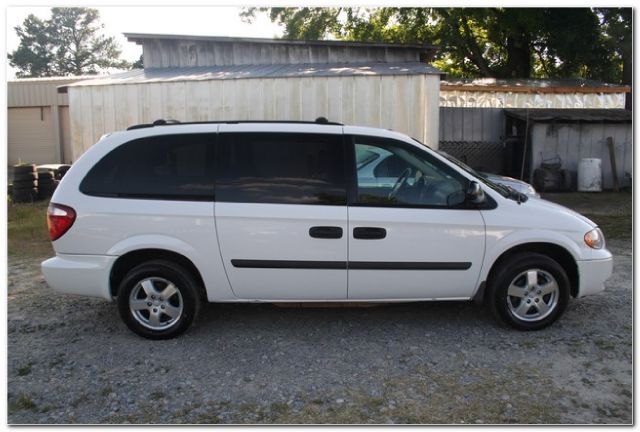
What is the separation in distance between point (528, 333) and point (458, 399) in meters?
1.33

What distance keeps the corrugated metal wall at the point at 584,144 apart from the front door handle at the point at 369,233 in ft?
34.1

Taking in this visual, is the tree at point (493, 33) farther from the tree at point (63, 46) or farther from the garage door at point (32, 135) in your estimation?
the tree at point (63, 46)

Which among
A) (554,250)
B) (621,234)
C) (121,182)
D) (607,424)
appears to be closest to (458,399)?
(607,424)

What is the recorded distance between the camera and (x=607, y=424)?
10.9 feet

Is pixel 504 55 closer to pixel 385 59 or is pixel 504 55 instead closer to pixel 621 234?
pixel 385 59

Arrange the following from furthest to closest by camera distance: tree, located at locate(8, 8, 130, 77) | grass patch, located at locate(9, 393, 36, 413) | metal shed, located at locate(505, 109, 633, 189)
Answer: tree, located at locate(8, 8, 130, 77)
metal shed, located at locate(505, 109, 633, 189)
grass patch, located at locate(9, 393, 36, 413)

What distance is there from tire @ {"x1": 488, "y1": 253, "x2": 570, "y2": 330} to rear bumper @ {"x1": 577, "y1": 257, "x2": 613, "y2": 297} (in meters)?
0.15

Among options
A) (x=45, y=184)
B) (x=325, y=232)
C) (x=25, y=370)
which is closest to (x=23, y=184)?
(x=45, y=184)

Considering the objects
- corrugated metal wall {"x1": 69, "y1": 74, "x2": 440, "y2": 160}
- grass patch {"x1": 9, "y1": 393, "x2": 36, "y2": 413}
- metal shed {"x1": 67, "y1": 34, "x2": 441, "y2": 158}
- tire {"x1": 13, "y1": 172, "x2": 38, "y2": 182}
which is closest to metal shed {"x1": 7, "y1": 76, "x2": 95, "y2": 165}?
metal shed {"x1": 67, "y1": 34, "x2": 441, "y2": 158}

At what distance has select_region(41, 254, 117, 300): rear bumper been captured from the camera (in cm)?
444

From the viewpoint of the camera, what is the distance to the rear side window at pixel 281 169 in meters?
4.41

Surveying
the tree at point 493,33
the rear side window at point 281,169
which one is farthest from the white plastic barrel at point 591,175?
the rear side window at point 281,169

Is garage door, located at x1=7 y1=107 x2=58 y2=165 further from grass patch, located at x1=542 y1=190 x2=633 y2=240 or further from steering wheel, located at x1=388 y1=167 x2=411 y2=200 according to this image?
steering wheel, located at x1=388 y1=167 x2=411 y2=200

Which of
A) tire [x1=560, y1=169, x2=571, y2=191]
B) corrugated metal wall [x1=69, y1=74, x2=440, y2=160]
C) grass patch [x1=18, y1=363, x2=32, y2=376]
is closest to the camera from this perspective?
grass patch [x1=18, y1=363, x2=32, y2=376]
